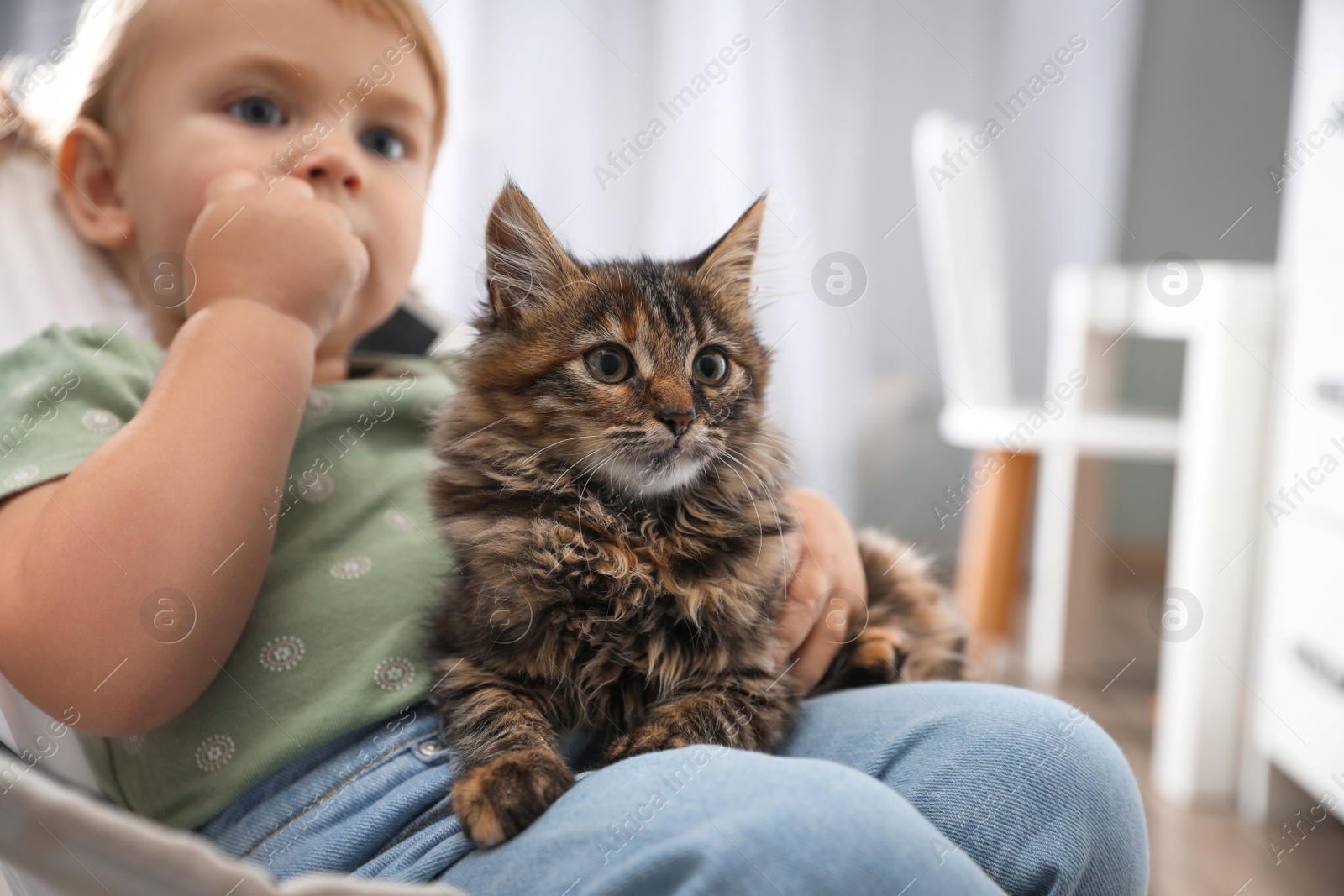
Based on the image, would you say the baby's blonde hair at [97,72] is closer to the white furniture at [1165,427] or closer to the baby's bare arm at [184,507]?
the baby's bare arm at [184,507]

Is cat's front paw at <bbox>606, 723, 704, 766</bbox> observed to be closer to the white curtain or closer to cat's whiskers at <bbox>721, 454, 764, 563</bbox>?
cat's whiskers at <bbox>721, 454, 764, 563</bbox>

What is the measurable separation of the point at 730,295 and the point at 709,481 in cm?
24

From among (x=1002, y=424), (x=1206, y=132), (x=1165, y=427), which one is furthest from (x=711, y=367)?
(x=1206, y=132)

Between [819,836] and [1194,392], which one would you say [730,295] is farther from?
[1194,392]

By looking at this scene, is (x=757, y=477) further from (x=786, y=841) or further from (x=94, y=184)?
(x=94, y=184)

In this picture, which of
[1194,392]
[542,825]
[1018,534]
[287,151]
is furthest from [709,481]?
[1018,534]

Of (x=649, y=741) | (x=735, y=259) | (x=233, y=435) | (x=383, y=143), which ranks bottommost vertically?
(x=649, y=741)

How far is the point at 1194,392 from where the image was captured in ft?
6.40

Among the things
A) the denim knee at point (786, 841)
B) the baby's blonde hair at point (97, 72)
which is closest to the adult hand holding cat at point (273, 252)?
the baby's blonde hair at point (97, 72)

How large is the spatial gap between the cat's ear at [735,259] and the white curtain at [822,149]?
1.47 m

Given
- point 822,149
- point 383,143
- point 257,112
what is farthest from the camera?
point 822,149

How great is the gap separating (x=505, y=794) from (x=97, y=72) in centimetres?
99

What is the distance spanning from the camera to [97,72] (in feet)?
3.54

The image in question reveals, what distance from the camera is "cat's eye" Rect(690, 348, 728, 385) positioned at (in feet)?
3.10
